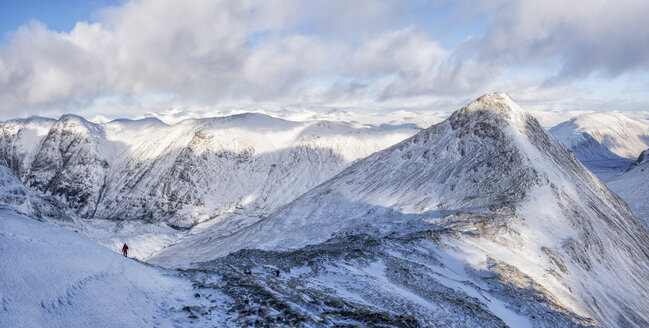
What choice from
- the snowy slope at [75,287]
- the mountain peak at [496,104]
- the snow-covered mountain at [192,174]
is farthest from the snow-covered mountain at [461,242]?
the snow-covered mountain at [192,174]

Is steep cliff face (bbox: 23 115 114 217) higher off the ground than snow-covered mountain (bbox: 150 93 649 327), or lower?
higher

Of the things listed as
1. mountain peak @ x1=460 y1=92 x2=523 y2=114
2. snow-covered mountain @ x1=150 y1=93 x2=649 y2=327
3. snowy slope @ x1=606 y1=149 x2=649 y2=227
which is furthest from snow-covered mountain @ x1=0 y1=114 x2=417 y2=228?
snowy slope @ x1=606 y1=149 x2=649 y2=227

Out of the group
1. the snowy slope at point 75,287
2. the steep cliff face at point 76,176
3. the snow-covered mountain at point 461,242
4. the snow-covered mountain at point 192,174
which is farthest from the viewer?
the steep cliff face at point 76,176

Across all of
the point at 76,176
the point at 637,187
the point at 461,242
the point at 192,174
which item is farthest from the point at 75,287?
the point at 76,176

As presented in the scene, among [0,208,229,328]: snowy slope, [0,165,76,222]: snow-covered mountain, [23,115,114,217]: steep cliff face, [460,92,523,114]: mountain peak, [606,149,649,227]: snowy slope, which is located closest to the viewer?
[0,208,229,328]: snowy slope

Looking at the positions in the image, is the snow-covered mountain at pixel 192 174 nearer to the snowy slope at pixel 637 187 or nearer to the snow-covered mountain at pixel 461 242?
the snow-covered mountain at pixel 461 242

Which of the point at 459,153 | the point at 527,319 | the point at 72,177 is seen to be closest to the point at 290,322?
the point at 527,319

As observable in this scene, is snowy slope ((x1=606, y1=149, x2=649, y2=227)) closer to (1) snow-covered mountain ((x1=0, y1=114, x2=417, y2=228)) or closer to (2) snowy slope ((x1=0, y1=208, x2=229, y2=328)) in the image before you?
(1) snow-covered mountain ((x1=0, y1=114, x2=417, y2=228))
